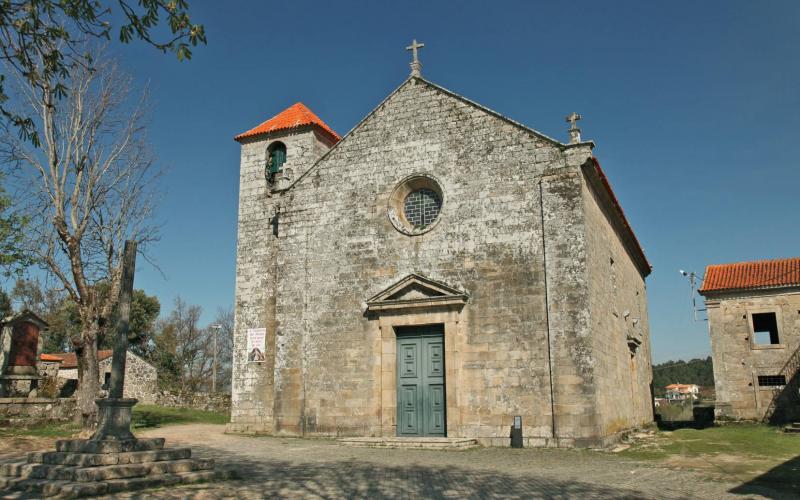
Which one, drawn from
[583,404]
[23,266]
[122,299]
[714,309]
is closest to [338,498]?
[122,299]

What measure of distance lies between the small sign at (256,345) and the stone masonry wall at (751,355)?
18.1 m

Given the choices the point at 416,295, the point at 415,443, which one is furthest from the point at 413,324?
the point at 415,443

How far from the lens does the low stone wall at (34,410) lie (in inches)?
706

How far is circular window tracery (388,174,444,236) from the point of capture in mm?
16250

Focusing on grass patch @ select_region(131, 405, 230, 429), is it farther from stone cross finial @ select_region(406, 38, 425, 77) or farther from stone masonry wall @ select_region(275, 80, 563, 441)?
stone cross finial @ select_region(406, 38, 425, 77)

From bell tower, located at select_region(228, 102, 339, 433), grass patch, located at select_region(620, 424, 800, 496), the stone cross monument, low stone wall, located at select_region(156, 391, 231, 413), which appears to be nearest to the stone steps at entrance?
grass patch, located at select_region(620, 424, 800, 496)

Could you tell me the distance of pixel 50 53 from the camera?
20.3ft

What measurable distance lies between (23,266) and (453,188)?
13.6 m

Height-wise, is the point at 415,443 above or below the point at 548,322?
below

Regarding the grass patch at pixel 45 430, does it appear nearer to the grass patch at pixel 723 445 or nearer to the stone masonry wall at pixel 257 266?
the stone masonry wall at pixel 257 266

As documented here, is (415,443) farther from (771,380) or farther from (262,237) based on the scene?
(771,380)

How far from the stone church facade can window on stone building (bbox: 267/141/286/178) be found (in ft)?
5.38

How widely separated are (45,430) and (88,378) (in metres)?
1.91

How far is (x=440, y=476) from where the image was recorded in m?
9.41
